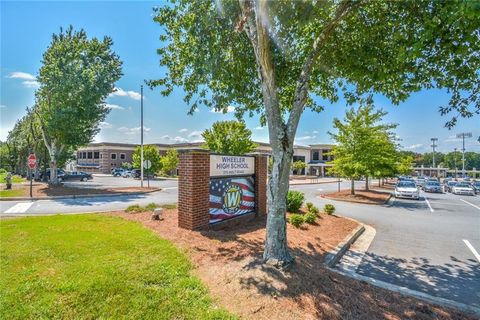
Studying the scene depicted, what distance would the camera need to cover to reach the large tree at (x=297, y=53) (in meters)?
4.92

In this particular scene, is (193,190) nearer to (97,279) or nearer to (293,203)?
(97,279)

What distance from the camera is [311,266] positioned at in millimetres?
5301

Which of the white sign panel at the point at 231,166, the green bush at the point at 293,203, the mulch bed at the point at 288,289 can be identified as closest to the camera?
the mulch bed at the point at 288,289

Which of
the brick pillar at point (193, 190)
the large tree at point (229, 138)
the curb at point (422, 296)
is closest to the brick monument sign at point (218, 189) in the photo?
the brick pillar at point (193, 190)

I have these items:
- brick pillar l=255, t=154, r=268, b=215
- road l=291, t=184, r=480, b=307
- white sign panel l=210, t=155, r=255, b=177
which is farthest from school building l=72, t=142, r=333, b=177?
white sign panel l=210, t=155, r=255, b=177

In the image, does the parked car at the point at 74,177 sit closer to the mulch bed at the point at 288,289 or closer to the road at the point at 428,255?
the mulch bed at the point at 288,289

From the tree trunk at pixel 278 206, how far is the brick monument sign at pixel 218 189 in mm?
2855

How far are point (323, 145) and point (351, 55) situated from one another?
6888 cm

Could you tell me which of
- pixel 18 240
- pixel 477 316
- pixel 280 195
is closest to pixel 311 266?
pixel 280 195

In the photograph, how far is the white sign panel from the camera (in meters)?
8.18

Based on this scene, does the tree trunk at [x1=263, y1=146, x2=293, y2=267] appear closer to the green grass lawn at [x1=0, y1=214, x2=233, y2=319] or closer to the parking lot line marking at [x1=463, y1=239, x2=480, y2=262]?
the green grass lawn at [x1=0, y1=214, x2=233, y2=319]

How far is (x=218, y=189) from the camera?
831cm

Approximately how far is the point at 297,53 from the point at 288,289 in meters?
5.89

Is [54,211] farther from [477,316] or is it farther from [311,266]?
[477,316]
